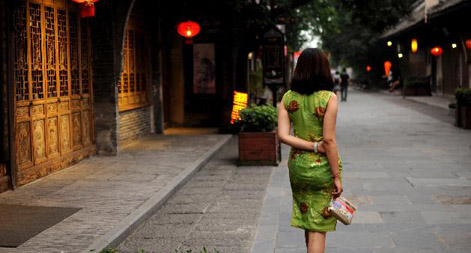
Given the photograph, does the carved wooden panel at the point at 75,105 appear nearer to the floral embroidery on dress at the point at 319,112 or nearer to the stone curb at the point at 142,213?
the stone curb at the point at 142,213

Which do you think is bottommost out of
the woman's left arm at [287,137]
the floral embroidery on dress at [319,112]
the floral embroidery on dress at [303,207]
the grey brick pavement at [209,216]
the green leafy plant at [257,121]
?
the grey brick pavement at [209,216]

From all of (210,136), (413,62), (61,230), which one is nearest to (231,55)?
(210,136)

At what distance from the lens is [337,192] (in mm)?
4711

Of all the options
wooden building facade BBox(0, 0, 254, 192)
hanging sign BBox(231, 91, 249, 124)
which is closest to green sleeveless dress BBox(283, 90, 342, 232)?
wooden building facade BBox(0, 0, 254, 192)

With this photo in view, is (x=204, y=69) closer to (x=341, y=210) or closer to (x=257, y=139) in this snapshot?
(x=257, y=139)

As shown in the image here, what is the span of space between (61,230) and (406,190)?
471 cm

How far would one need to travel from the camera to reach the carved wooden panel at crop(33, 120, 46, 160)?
9.77m

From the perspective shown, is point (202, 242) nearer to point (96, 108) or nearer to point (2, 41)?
point (2, 41)

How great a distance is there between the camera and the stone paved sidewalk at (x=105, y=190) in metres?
6.45

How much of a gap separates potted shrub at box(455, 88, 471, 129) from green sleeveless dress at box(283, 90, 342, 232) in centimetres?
1386

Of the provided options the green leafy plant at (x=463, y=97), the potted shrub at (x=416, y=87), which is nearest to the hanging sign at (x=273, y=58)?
the green leafy plant at (x=463, y=97)

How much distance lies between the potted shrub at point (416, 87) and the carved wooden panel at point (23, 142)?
30137 millimetres

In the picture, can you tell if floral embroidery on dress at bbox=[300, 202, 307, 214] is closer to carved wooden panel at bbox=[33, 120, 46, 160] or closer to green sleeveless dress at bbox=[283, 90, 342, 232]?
green sleeveless dress at bbox=[283, 90, 342, 232]

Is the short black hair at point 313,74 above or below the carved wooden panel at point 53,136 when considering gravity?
above
